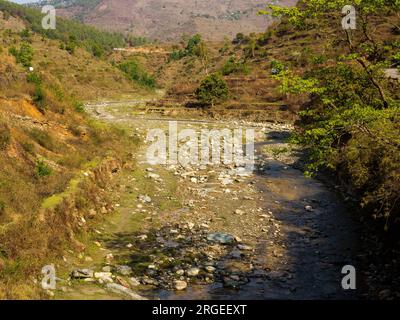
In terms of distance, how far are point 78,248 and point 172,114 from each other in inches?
1155

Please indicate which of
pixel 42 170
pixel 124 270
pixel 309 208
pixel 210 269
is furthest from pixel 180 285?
pixel 309 208

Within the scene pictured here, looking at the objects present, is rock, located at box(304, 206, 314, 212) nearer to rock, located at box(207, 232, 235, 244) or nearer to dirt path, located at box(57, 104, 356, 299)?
dirt path, located at box(57, 104, 356, 299)

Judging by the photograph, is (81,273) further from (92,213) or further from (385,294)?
(385,294)

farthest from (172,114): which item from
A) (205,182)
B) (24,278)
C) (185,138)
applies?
(24,278)

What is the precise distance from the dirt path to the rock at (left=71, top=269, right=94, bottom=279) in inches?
4.3

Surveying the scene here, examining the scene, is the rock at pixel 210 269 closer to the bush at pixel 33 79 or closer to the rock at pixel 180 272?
the rock at pixel 180 272

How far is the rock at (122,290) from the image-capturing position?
9941 millimetres

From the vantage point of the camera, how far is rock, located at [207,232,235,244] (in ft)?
45.1

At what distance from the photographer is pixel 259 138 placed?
31703mm

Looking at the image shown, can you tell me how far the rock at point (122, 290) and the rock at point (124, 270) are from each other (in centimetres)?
74

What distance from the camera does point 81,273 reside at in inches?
418

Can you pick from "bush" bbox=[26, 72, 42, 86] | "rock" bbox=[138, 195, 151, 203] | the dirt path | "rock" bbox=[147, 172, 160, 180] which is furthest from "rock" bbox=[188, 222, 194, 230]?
"bush" bbox=[26, 72, 42, 86]

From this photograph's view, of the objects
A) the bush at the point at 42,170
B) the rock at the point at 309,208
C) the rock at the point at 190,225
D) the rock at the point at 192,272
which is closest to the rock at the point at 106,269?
the rock at the point at 192,272

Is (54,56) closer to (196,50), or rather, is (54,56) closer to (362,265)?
(196,50)
